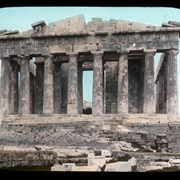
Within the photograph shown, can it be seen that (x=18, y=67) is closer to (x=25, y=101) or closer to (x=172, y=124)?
(x=25, y=101)

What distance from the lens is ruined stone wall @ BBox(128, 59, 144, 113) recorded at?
111 ft

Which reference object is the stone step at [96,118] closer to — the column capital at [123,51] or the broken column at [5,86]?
the broken column at [5,86]

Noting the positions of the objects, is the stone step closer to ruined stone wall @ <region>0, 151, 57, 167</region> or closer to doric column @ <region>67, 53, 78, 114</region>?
doric column @ <region>67, 53, 78, 114</region>

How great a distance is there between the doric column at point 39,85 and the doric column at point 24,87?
7.93 feet

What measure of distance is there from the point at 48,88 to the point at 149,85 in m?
6.12

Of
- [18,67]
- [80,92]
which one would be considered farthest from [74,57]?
[18,67]

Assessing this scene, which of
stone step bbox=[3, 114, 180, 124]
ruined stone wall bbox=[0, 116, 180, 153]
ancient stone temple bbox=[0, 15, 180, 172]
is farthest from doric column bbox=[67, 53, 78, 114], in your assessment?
ruined stone wall bbox=[0, 116, 180, 153]

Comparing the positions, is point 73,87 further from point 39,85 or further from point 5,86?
point 5,86

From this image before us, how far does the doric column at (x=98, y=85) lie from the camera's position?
1231 inches

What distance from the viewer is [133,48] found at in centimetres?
3172

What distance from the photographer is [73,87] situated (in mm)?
32031

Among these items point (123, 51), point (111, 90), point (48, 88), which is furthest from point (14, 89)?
point (123, 51)

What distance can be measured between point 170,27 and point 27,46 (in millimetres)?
8850

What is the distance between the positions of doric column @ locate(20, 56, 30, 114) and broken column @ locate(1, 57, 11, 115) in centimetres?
95
